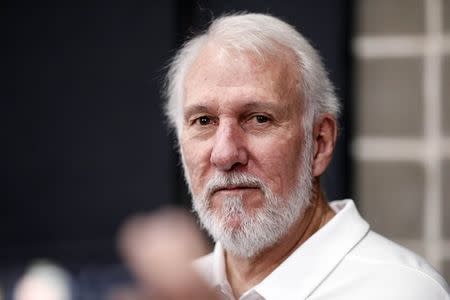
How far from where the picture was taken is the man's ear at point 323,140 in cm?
191

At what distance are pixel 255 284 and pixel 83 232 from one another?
1783mm

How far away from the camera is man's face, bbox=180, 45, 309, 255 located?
1751 mm

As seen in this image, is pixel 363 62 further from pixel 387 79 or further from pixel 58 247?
pixel 58 247

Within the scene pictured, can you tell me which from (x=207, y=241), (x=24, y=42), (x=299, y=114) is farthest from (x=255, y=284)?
(x=24, y=42)

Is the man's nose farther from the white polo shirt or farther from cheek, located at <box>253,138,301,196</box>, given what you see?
the white polo shirt

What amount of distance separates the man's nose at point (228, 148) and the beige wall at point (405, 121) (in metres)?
1.52

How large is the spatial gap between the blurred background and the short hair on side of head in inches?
50.2

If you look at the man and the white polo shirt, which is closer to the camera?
the white polo shirt

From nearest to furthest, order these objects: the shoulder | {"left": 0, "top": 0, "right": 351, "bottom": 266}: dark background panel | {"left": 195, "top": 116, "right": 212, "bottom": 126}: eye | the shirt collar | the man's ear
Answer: the shoulder < the shirt collar < {"left": 195, "top": 116, "right": 212, "bottom": 126}: eye < the man's ear < {"left": 0, "top": 0, "right": 351, "bottom": 266}: dark background panel

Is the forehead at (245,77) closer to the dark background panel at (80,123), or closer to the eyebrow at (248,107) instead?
the eyebrow at (248,107)

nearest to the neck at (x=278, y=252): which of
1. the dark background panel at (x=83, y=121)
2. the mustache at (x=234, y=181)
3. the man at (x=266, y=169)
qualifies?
the man at (x=266, y=169)

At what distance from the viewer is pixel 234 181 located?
174cm

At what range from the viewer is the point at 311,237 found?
5.87 feet

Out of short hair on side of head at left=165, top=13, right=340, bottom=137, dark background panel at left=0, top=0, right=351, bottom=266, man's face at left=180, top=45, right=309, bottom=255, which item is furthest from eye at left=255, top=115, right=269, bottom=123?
dark background panel at left=0, top=0, right=351, bottom=266
